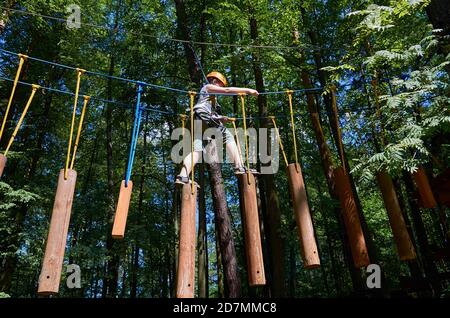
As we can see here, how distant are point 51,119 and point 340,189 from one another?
1047 centimetres

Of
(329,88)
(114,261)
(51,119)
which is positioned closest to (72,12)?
(51,119)

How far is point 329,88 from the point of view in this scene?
4.45m

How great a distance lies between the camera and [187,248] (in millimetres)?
2854

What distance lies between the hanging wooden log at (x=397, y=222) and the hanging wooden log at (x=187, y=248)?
1.89 metres

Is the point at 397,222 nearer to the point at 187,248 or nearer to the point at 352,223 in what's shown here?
the point at 352,223

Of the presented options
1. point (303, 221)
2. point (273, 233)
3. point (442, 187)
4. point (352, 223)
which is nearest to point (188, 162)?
point (303, 221)

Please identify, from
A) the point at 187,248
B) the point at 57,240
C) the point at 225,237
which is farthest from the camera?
the point at 225,237

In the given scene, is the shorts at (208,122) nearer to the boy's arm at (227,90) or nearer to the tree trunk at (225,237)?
the boy's arm at (227,90)

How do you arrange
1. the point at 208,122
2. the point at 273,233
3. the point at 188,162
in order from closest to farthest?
the point at 188,162, the point at 208,122, the point at 273,233

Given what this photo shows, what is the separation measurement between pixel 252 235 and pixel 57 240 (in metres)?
1.50

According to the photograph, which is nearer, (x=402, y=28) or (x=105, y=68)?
(x=402, y=28)

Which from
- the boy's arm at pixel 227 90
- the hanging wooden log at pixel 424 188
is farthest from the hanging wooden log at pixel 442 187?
the boy's arm at pixel 227 90

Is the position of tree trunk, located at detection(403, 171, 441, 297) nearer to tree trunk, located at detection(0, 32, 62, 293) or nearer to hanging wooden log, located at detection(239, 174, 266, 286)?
hanging wooden log, located at detection(239, 174, 266, 286)
